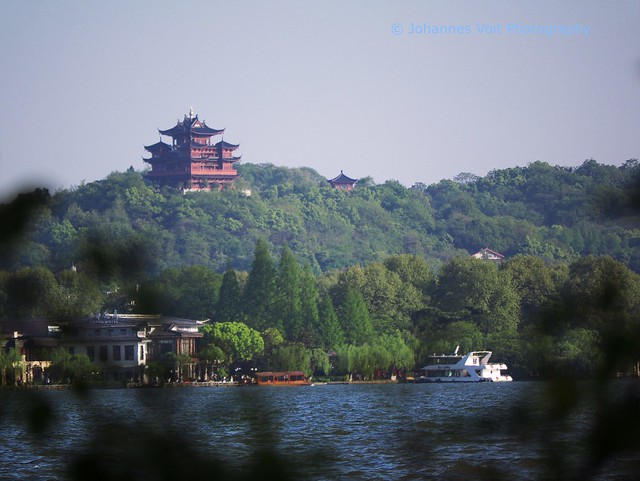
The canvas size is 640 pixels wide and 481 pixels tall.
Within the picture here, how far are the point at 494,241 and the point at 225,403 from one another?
119 m

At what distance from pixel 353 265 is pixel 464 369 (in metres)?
35.3

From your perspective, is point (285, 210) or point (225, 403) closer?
point (225, 403)

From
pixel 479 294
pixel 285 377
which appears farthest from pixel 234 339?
pixel 479 294

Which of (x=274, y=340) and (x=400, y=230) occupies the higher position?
(x=400, y=230)

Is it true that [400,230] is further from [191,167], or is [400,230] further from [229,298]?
[229,298]

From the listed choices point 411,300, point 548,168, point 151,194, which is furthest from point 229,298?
point 548,168

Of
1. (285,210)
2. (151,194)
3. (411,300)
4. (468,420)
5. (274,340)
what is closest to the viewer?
(468,420)

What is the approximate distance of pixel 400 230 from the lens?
420 feet

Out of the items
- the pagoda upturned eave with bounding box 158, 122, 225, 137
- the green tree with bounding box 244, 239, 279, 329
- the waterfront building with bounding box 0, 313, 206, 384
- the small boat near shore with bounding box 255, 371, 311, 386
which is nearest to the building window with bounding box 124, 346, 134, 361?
the waterfront building with bounding box 0, 313, 206, 384

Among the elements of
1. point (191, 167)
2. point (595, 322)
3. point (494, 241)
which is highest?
point (191, 167)

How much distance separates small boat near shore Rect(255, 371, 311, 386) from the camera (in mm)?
57750

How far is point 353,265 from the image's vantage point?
96688 millimetres

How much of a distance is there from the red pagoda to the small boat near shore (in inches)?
2541

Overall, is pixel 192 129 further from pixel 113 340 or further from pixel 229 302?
pixel 113 340
